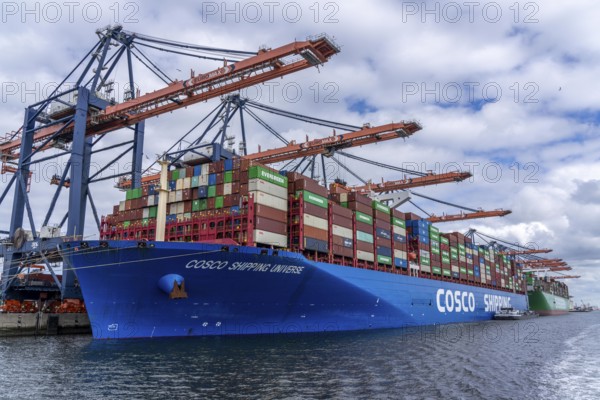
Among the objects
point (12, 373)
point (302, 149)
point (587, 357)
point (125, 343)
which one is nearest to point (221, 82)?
point (302, 149)

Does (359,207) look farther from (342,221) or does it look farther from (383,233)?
(383,233)

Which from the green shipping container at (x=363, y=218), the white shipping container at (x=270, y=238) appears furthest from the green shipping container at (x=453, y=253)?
the white shipping container at (x=270, y=238)

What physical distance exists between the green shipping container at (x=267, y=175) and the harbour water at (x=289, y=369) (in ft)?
31.1

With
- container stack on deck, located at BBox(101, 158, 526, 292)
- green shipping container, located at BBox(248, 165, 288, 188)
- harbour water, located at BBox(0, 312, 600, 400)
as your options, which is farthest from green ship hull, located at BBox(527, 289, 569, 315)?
green shipping container, located at BBox(248, 165, 288, 188)

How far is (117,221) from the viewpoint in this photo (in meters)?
35.2

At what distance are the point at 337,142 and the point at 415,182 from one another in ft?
39.4

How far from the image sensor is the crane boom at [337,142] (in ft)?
116

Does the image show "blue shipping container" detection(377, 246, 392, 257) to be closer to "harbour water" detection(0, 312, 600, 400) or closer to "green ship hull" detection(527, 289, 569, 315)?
"harbour water" detection(0, 312, 600, 400)

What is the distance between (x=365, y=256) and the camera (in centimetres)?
3719

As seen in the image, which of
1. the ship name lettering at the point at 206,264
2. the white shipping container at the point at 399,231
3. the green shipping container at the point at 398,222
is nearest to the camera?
the ship name lettering at the point at 206,264

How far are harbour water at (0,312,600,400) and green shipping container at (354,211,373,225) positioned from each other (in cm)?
1121

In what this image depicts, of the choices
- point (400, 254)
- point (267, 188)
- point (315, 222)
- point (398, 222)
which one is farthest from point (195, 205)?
point (398, 222)

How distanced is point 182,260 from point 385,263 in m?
20.0

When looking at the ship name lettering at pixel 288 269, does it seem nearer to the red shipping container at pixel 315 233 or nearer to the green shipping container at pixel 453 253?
the red shipping container at pixel 315 233
